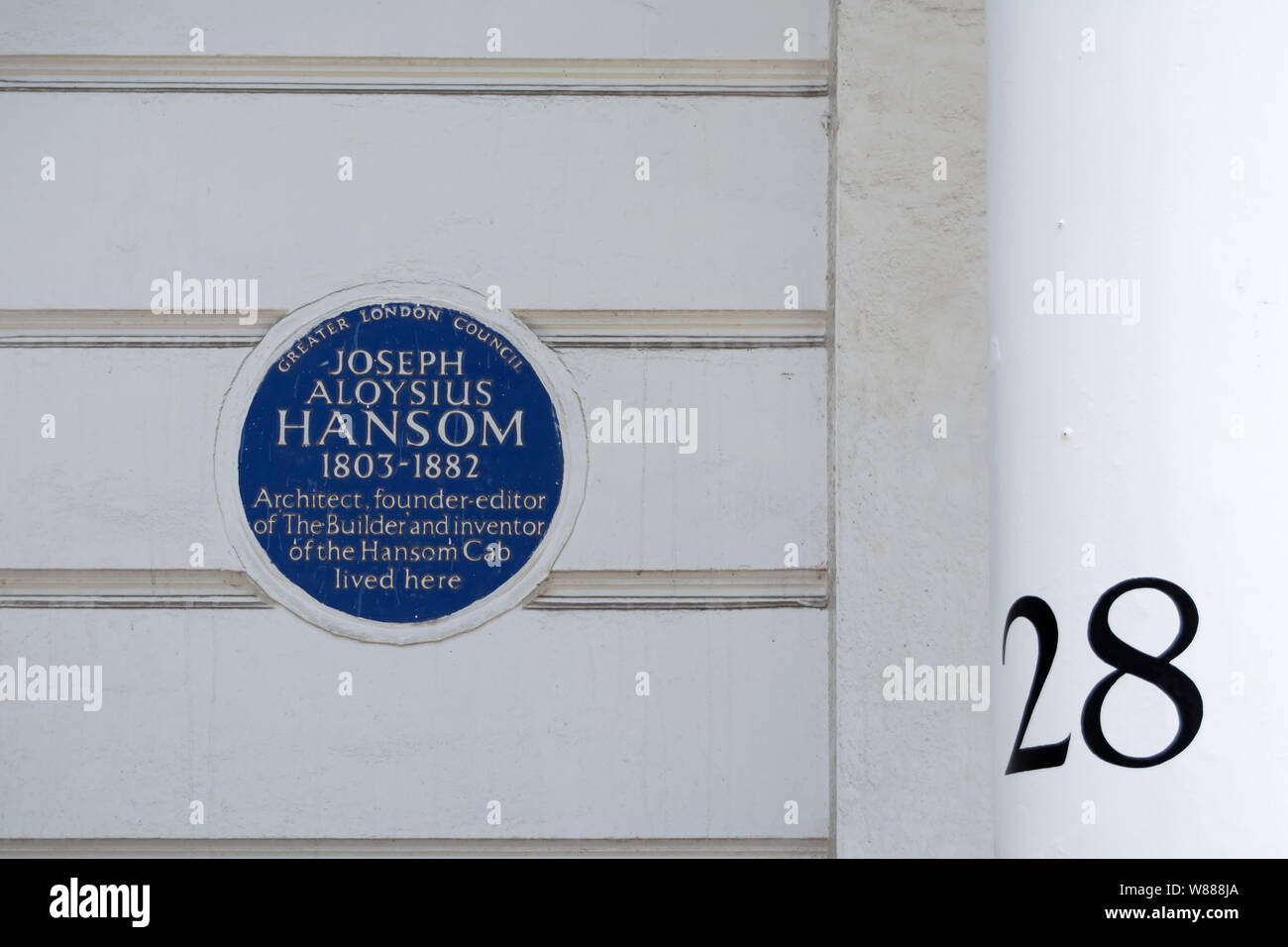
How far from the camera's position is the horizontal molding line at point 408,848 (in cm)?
280

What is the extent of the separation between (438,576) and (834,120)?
154 centimetres

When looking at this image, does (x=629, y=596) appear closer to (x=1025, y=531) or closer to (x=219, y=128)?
(x=1025, y=531)

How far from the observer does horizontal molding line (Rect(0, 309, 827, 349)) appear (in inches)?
113

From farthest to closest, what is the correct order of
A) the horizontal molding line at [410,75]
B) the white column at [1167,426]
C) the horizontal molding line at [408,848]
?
the horizontal molding line at [410,75] → the horizontal molding line at [408,848] → the white column at [1167,426]

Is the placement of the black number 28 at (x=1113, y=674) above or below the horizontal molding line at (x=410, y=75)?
below

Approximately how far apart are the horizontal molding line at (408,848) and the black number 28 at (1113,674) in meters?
0.86

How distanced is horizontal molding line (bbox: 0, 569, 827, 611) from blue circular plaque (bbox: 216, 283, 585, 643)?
0.26 ft

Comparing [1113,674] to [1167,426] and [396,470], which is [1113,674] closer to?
[1167,426]

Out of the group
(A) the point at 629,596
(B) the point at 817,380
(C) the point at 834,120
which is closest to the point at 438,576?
(A) the point at 629,596

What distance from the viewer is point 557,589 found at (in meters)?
2.85

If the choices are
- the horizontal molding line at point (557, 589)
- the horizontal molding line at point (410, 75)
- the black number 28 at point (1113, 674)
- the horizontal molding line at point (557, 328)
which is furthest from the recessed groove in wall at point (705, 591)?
the horizontal molding line at point (410, 75)

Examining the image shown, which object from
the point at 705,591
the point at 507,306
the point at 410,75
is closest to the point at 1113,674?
the point at 705,591

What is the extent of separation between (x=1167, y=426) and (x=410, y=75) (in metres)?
2.07

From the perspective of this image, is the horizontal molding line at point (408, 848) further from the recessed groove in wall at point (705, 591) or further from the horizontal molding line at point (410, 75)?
the horizontal molding line at point (410, 75)
